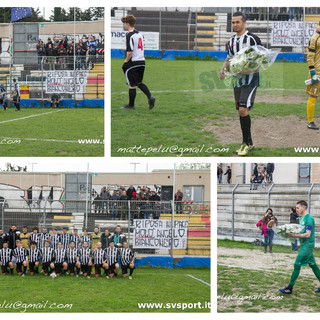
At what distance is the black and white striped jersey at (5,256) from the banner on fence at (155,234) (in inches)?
128

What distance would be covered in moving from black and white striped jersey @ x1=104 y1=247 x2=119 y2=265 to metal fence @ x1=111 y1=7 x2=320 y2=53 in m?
4.85

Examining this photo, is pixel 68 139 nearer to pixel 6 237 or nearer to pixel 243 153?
pixel 6 237

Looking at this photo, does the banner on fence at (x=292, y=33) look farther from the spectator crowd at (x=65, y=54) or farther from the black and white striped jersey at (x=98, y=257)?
the spectator crowd at (x=65, y=54)

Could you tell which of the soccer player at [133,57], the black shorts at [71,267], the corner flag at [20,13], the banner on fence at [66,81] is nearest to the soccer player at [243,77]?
the soccer player at [133,57]

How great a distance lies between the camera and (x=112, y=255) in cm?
1039

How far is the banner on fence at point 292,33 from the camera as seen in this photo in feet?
42.9

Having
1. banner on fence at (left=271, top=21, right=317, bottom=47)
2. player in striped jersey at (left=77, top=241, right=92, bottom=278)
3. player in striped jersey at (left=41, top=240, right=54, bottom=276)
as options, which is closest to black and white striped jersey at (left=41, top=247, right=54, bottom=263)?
player in striped jersey at (left=41, top=240, right=54, bottom=276)

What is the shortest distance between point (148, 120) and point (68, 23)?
12.8 m

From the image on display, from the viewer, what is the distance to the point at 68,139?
38.1 feet

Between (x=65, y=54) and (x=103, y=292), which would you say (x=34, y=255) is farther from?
(x=65, y=54)

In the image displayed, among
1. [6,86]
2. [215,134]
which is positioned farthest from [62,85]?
[215,134]

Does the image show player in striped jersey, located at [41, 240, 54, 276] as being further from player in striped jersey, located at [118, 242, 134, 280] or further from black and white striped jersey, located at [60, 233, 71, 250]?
player in striped jersey, located at [118, 242, 134, 280]

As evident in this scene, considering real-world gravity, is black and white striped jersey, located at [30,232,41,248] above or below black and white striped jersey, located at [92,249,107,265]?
above

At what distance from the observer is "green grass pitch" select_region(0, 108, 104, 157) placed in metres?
10.6
